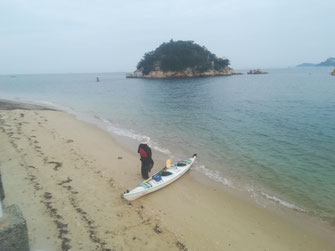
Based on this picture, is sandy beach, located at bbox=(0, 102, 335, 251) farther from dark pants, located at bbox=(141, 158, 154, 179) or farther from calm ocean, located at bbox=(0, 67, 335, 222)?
calm ocean, located at bbox=(0, 67, 335, 222)

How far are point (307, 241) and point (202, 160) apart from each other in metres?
6.44

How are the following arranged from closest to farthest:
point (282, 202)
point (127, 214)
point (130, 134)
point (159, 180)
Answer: point (127, 214) < point (282, 202) < point (159, 180) < point (130, 134)

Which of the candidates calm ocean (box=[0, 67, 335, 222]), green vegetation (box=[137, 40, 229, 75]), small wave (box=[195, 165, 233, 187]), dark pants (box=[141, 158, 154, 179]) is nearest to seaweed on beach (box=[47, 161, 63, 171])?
dark pants (box=[141, 158, 154, 179])

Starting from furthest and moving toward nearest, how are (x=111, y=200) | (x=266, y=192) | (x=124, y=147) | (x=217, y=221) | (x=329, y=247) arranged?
(x=124, y=147) → (x=266, y=192) → (x=111, y=200) → (x=217, y=221) → (x=329, y=247)

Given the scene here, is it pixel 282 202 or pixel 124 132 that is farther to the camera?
pixel 124 132

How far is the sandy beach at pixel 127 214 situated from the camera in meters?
5.69

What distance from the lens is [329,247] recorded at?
6.29 meters

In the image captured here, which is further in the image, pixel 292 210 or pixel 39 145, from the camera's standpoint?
pixel 39 145

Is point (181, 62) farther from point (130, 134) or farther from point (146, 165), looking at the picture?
point (146, 165)

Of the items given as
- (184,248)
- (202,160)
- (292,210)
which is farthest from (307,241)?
(202,160)

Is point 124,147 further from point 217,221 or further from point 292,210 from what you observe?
point 292,210

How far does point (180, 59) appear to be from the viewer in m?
111

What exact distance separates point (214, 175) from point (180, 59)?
353 ft

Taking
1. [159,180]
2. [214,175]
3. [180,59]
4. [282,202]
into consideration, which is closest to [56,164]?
[159,180]
